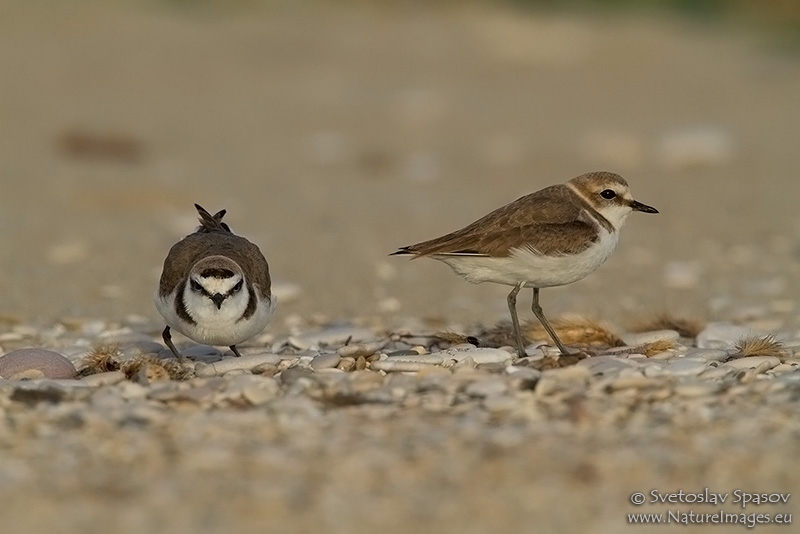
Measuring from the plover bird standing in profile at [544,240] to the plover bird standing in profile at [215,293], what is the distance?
75 cm

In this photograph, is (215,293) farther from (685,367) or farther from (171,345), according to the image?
(685,367)

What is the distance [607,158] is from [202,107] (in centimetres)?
632

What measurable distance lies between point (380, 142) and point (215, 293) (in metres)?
10.7

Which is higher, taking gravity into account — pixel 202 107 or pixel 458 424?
pixel 202 107

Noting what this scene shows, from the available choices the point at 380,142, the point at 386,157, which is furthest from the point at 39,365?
the point at 380,142

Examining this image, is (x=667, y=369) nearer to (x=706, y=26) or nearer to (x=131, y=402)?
(x=131, y=402)

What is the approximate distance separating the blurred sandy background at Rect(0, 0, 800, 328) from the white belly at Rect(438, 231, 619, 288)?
80.6 inches

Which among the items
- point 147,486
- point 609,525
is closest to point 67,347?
point 147,486

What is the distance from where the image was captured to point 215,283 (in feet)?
19.9

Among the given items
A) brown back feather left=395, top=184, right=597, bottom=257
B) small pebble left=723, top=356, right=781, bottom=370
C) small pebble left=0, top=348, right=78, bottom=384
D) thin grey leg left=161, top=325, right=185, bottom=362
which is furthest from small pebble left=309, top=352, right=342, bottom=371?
small pebble left=723, top=356, right=781, bottom=370

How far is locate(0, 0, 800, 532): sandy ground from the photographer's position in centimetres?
852

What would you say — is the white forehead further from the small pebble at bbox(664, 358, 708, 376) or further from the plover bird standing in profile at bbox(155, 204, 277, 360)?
the small pebble at bbox(664, 358, 708, 376)

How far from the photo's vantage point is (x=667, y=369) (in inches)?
221

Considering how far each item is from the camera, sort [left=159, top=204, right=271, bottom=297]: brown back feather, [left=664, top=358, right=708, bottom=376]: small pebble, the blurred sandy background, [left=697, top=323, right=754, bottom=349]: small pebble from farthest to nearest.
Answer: the blurred sandy background, [left=697, top=323, right=754, bottom=349]: small pebble, [left=159, top=204, right=271, bottom=297]: brown back feather, [left=664, top=358, right=708, bottom=376]: small pebble
